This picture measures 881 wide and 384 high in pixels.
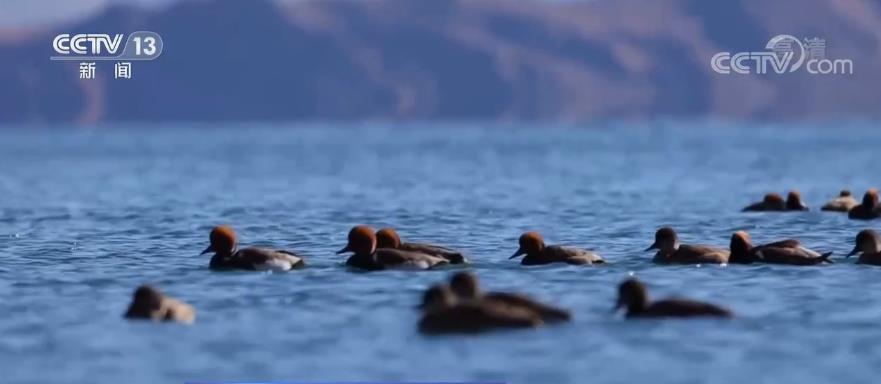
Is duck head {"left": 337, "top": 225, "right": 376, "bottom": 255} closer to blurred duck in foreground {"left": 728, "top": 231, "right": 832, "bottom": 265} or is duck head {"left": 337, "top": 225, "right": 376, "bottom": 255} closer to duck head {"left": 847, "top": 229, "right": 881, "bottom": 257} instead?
blurred duck in foreground {"left": 728, "top": 231, "right": 832, "bottom": 265}

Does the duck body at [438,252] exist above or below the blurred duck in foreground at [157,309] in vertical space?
above

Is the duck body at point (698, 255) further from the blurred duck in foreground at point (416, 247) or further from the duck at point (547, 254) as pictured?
the blurred duck in foreground at point (416, 247)

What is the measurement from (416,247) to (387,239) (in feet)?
1.48

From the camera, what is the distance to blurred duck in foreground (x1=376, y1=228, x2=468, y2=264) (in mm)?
25056

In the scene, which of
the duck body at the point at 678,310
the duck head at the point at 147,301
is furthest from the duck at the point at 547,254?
the duck head at the point at 147,301

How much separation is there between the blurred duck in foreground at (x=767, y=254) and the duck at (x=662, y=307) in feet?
18.2

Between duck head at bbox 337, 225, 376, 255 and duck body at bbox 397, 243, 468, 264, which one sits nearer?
duck head at bbox 337, 225, 376, 255

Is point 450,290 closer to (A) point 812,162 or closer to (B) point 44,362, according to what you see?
(B) point 44,362

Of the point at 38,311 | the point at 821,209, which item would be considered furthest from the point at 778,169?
the point at 38,311

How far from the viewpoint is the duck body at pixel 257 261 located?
24.3 m

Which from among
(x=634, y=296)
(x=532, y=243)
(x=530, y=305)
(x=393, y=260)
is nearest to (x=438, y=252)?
(x=393, y=260)

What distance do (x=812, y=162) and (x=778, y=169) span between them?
8.94 m

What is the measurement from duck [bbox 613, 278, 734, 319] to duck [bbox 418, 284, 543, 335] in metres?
1.33

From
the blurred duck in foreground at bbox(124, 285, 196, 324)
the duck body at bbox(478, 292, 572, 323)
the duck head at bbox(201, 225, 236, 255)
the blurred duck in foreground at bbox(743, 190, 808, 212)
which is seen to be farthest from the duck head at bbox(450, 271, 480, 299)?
the blurred duck in foreground at bbox(743, 190, 808, 212)
